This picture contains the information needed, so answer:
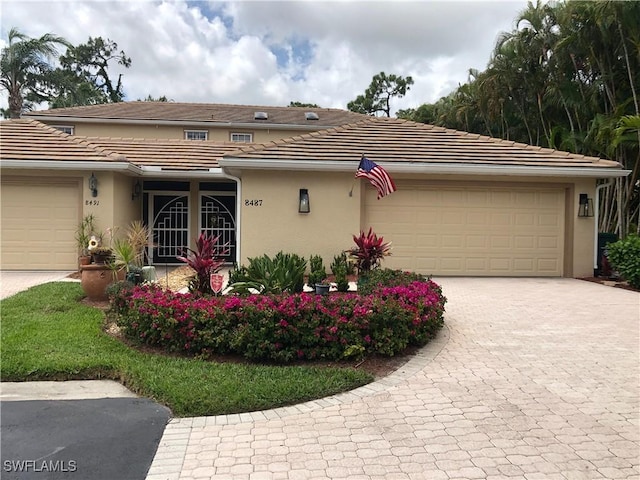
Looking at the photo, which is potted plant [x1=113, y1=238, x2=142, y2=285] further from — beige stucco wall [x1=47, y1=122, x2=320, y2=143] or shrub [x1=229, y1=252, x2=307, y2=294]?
beige stucco wall [x1=47, y1=122, x2=320, y2=143]

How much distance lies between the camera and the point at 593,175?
488 inches

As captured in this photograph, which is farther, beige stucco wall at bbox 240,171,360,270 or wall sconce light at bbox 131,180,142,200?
wall sconce light at bbox 131,180,142,200

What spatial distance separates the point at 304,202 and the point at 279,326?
22.5 ft

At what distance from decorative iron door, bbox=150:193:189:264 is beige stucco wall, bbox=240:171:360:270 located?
165 inches

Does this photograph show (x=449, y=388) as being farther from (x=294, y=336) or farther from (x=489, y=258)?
(x=489, y=258)

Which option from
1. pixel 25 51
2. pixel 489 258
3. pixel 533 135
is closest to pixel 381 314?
pixel 489 258

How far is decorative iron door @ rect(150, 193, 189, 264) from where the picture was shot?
15.5 m

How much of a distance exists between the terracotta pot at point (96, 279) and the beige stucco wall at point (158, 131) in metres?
15.2

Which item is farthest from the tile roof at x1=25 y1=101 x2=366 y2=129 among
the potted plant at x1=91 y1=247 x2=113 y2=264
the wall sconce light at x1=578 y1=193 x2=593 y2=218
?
the potted plant at x1=91 y1=247 x2=113 y2=264

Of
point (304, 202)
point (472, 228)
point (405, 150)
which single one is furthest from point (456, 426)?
point (405, 150)

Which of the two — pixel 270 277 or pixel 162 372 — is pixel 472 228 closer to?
pixel 270 277

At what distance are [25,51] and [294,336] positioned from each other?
70.9 ft

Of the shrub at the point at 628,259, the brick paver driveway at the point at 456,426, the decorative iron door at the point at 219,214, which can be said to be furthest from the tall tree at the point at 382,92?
the brick paver driveway at the point at 456,426

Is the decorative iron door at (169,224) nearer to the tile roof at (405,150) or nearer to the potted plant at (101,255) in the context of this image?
the tile roof at (405,150)
